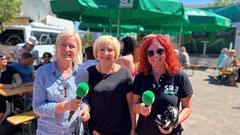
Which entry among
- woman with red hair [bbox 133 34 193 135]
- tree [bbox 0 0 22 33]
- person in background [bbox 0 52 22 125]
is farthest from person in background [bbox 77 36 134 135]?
tree [bbox 0 0 22 33]

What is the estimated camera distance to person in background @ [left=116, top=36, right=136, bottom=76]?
390 cm

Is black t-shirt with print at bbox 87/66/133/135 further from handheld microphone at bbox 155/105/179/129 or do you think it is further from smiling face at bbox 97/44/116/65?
handheld microphone at bbox 155/105/179/129

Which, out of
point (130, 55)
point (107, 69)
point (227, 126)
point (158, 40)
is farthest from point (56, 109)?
point (227, 126)

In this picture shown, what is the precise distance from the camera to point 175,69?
89.4 inches

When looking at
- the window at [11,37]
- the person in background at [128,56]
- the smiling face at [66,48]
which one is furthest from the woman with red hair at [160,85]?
the window at [11,37]

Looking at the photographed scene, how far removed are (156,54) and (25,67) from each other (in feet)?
13.2

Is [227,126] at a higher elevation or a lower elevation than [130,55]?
lower

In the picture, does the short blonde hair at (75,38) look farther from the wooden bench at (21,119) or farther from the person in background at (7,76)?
the person in background at (7,76)

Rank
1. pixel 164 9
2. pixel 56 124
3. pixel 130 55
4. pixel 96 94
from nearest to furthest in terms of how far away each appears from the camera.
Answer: pixel 56 124 → pixel 96 94 → pixel 130 55 → pixel 164 9

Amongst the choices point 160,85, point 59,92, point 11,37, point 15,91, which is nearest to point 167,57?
point 160,85

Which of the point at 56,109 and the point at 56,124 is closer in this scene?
the point at 56,109

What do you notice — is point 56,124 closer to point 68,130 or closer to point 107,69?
point 68,130

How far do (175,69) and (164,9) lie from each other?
3153 mm

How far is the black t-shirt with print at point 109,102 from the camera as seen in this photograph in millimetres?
2336
